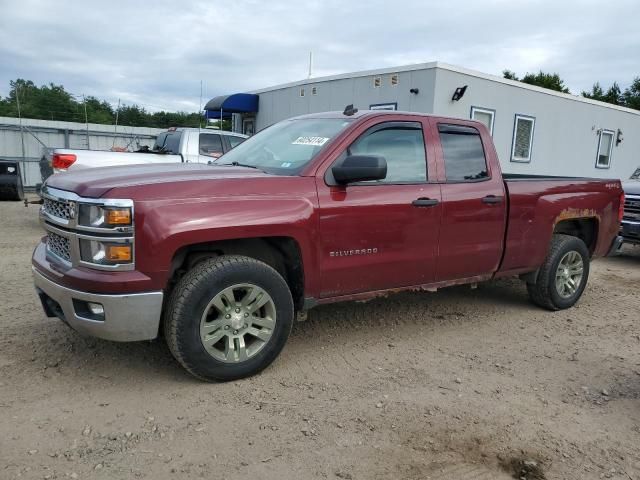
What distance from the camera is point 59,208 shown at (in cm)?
347

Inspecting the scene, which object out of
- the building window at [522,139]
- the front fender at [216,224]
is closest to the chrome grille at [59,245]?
the front fender at [216,224]

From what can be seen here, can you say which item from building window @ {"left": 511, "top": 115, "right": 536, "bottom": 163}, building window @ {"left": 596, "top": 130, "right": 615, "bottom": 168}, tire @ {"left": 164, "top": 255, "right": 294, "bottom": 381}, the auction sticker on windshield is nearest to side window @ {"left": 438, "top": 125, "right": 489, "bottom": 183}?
the auction sticker on windshield

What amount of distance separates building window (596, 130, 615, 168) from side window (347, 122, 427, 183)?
1637cm

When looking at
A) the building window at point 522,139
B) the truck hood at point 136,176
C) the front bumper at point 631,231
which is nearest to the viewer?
the truck hood at point 136,176

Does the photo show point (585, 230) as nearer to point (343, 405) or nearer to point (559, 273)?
point (559, 273)

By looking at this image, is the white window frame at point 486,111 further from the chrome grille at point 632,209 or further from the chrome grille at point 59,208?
the chrome grille at point 59,208

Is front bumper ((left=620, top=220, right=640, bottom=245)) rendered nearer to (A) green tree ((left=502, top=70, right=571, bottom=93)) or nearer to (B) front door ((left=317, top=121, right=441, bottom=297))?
(B) front door ((left=317, top=121, right=441, bottom=297))

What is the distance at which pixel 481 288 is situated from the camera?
6.49m

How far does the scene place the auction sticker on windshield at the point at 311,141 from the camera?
4.06m

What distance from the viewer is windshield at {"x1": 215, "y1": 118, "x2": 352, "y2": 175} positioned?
13.2ft

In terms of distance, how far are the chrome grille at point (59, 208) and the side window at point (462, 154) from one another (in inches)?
115

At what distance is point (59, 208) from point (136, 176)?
1.80ft

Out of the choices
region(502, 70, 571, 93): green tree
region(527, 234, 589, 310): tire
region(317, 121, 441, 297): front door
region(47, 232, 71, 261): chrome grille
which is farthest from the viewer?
region(502, 70, 571, 93): green tree

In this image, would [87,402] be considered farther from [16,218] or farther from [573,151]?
[573,151]
